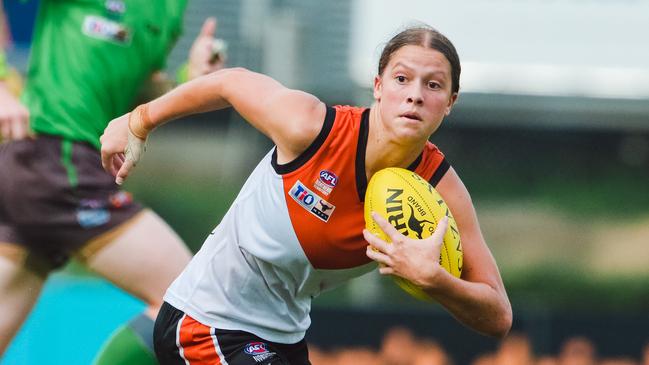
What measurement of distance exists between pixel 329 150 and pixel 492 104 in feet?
33.6

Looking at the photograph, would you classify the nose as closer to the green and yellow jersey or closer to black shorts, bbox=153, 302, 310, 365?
black shorts, bbox=153, 302, 310, 365

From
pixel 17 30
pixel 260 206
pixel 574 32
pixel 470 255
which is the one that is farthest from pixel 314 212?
pixel 574 32

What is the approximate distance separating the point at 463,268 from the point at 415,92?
61 centimetres

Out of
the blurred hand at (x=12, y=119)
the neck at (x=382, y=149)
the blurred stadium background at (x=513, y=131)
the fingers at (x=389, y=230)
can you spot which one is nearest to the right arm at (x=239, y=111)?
the neck at (x=382, y=149)

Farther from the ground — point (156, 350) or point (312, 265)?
point (312, 265)

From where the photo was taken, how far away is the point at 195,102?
387cm

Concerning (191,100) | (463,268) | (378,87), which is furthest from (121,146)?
(463,268)

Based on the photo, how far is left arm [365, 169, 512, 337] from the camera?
3.51 m

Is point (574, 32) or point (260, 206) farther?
Result: point (574, 32)

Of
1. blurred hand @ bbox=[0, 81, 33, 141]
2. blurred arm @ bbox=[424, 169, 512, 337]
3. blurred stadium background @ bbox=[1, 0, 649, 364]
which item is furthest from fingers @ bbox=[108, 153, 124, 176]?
blurred stadium background @ bbox=[1, 0, 649, 364]

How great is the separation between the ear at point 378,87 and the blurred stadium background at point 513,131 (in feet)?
27.3

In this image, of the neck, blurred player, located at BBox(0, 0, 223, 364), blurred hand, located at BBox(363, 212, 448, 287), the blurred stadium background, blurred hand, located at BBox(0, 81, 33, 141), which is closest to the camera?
blurred hand, located at BBox(363, 212, 448, 287)

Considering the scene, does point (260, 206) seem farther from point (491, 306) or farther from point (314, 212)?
point (491, 306)

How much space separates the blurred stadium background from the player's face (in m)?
8.45
